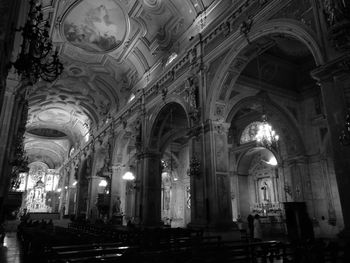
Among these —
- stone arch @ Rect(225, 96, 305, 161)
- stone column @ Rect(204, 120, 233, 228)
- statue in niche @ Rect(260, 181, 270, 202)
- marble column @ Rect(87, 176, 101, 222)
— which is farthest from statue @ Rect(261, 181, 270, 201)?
marble column @ Rect(87, 176, 101, 222)

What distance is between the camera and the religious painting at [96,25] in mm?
13859

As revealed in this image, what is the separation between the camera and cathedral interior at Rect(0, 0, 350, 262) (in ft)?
19.4

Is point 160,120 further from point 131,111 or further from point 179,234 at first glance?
point 179,234

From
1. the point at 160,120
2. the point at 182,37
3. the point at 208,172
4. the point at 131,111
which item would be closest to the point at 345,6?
the point at 208,172

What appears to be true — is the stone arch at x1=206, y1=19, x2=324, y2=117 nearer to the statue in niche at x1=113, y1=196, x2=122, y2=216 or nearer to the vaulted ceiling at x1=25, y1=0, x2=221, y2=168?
the vaulted ceiling at x1=25, y1=0, x2=221, y2=168

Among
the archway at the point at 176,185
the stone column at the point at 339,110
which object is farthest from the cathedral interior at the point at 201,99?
the archway at the point at 176,185

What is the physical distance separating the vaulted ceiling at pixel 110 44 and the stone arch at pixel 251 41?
2.04 m

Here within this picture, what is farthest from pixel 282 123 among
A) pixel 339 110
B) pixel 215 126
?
pixel 339 110

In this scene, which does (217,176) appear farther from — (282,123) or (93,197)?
(93,197)

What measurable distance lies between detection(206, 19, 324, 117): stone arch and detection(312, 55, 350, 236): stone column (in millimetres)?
474

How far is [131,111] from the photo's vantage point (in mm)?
17438

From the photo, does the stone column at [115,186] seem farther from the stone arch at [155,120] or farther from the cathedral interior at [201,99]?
the stone arch at [155,120]

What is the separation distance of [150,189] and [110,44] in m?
8.05

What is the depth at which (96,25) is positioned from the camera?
14945 millimetres
